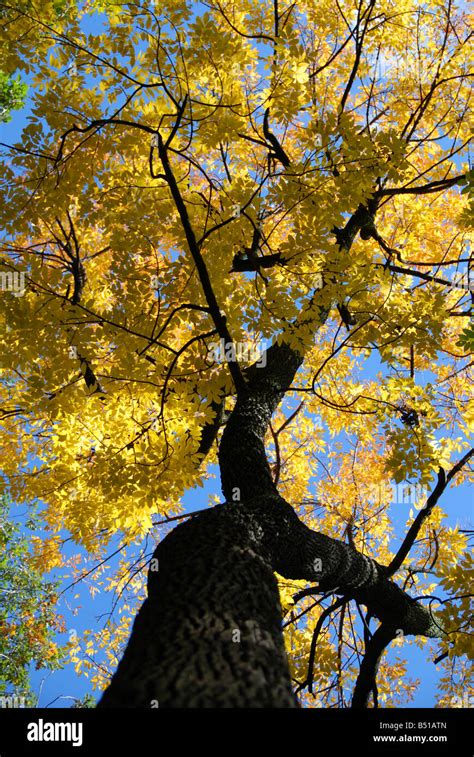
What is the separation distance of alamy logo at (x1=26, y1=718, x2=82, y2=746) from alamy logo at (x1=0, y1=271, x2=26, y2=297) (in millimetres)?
2662

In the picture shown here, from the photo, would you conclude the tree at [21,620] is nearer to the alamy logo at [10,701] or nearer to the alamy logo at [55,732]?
the alamy logo at [10,701]

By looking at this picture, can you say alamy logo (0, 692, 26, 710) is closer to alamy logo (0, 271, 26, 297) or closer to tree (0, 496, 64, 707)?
tree (0, 496, 64, 707)

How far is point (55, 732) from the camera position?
78.1 inches

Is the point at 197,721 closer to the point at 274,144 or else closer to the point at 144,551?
the point at 144,551

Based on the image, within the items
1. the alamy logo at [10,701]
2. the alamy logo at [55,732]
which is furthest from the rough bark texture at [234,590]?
the alamy logo at [10,701]

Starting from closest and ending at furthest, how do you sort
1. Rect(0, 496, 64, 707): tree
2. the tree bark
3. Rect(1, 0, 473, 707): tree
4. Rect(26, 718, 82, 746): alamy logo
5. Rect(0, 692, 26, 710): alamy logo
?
the tree bark < Rect(26, 718, 82, 746): alamy logo < Rect(1, 0, 473, 707): tree < Rect(0, 692, 26, 710): alamy logo < Rect(0, 496, 64, 707): tree

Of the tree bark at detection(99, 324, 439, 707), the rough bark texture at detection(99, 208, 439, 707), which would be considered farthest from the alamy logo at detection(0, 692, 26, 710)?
the tree bark at detection(99, 324, 439, 707)

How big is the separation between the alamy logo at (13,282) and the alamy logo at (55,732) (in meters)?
2.66

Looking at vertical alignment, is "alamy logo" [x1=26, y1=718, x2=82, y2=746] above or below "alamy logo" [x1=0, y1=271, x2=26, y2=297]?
below

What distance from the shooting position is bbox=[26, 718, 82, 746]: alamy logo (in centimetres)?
177

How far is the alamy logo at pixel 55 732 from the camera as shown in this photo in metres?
1.77

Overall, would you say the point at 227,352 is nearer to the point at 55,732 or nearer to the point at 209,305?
the point at 209,305

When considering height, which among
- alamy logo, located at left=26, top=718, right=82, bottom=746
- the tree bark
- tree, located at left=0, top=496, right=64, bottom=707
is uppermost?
tree, located at left=0, top=496, right=64, bottom=707

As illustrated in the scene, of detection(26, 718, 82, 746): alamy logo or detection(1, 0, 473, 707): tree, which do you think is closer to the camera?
detection(26, 718, 82, 746): alamy logo
